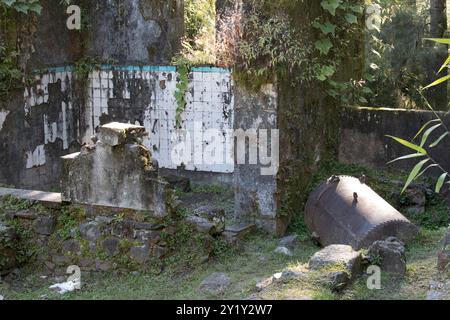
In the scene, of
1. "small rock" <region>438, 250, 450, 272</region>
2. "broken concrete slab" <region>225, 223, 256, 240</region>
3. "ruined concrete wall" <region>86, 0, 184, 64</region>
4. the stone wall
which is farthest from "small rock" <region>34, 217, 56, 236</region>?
"ruined concrete wall" <region>86, 0, 184, 64</region>

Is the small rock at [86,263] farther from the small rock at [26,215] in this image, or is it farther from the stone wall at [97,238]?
the small rock at [26,215]

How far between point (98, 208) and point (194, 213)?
1149mm

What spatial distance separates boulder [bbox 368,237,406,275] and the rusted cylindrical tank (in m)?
1.30

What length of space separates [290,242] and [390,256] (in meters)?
2.30

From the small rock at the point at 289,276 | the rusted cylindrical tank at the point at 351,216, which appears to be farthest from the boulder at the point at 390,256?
the rusted cylindrical tank at the point at 351,216

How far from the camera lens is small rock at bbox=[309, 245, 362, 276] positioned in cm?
715

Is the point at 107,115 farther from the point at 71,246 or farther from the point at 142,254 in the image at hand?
the point at 142,254

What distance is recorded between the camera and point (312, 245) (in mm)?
9688

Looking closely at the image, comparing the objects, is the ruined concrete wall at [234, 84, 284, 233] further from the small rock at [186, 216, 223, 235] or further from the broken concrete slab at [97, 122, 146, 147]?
the broken concrete slab at [97, 122, 146, 147]

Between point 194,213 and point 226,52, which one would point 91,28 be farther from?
point 194,213

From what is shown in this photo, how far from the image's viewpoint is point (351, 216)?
932 cm

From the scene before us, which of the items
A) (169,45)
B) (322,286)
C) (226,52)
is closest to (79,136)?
(169,45)

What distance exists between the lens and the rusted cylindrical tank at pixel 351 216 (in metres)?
8.99

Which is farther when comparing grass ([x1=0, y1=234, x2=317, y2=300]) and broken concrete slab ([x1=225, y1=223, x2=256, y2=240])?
broken concrete slab ([x1=225, y1=223, x2=256, y2=240])
